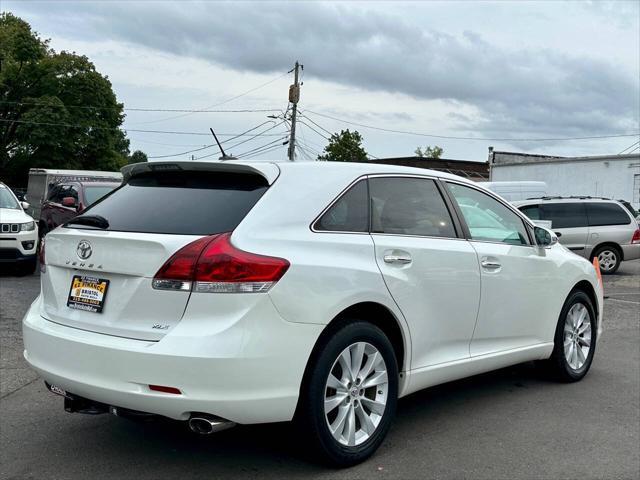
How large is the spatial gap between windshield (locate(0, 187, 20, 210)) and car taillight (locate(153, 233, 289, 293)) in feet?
32.2

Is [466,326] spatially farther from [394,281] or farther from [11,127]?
[11,127]

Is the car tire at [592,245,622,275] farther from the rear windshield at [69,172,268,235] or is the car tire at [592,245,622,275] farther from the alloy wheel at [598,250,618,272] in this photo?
the rear windshield at [69,172,268,235]

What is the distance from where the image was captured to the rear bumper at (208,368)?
3172 millimetres

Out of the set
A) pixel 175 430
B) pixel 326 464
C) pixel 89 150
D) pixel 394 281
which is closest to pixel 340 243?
pixel 394 281

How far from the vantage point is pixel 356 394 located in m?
3.73

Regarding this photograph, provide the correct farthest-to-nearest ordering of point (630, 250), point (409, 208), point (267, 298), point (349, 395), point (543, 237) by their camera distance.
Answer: point (630, 250), point (543, 237), point (409, 208), point (349, 395), point (267, 298)

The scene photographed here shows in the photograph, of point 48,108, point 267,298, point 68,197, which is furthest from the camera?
point 48,108

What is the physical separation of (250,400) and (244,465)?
2.33ft

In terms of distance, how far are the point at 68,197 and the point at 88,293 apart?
10686mm

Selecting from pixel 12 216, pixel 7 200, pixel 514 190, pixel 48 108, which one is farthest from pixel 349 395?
pixel 48 108

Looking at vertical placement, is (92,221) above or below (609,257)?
above

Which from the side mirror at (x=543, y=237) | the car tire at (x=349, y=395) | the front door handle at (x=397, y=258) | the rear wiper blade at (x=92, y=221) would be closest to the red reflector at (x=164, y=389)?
the car tire at (x=349, y=395)

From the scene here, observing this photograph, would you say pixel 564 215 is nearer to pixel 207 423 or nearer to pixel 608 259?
pixel 608 259

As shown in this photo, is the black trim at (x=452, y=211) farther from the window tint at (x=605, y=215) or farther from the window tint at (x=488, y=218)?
the window tint at (x=605, y=215)
